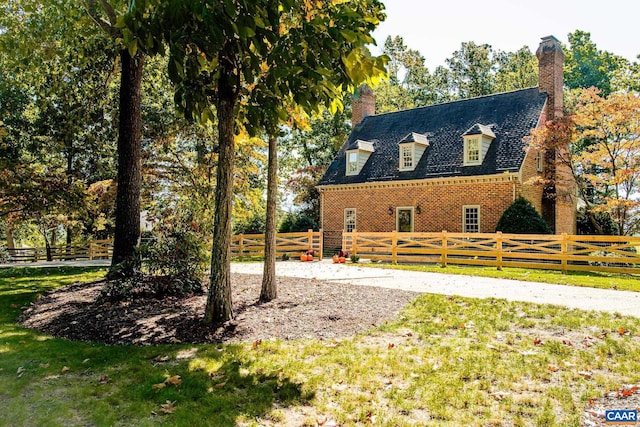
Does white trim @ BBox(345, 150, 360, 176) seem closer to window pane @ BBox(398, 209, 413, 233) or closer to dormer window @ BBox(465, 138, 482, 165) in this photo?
window pane @ BBox(398, 209, 413, 233)

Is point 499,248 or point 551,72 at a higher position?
point 551,72

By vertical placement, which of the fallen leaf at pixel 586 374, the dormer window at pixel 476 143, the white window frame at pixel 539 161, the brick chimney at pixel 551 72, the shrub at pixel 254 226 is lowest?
the fallen leaf at pixel 586 374

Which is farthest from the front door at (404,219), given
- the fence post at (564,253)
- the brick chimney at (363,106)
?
the fence post at (564,253)

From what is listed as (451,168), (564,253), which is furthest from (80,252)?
(564,253)

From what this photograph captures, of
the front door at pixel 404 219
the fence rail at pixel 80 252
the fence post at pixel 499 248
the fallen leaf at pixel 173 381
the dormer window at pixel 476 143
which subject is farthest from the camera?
the fence rail at pixel 80 252

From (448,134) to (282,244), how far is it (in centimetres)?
984

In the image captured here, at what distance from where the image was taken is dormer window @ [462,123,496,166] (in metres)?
19.7

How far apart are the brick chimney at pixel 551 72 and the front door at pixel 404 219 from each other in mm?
7550

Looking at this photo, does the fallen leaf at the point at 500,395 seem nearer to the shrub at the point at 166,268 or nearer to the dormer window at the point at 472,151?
the shrub at the point at 166,268

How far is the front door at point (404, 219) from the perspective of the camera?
21516 mm

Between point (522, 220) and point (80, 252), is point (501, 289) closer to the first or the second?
point (522, 220)

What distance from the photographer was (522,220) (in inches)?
669

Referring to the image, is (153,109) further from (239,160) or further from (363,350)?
(363,350)

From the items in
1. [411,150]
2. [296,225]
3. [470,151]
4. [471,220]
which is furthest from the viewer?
[296,225]
